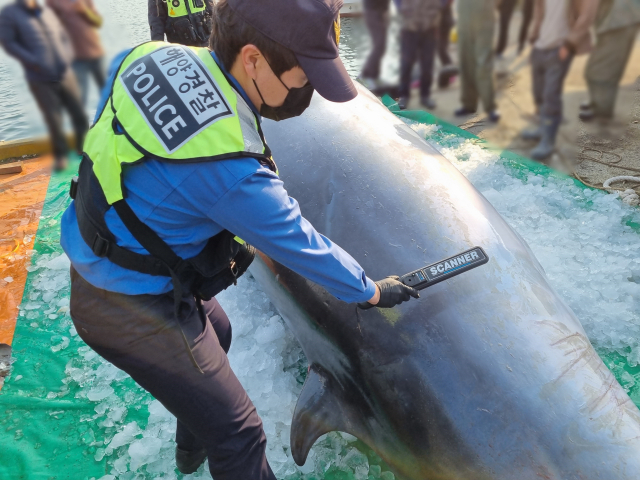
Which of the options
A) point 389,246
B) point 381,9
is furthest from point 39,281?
point 381,9

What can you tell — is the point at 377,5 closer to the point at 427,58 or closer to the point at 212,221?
the point at 427,58

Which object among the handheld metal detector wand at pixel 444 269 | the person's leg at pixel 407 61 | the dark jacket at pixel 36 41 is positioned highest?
the person's leg at pixel 407 61

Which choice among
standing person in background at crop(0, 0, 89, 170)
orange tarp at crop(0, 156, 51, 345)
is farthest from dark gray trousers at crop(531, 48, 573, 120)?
orange tarp at crop(0, 156, 51, 345)

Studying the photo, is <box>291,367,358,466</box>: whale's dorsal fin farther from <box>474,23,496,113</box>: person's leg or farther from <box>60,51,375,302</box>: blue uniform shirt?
<box>474,23,496,113</box>: person's leg

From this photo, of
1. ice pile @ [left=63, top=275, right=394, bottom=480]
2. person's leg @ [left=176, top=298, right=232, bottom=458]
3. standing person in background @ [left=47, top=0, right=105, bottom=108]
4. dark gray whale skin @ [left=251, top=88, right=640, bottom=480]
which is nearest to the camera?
standing person in background @ [left=47, top=0, right=105, bottom=108]

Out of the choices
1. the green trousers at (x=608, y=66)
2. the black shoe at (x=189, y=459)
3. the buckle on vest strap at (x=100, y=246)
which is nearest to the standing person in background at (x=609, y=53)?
the green trousers at (x=608, y=66)

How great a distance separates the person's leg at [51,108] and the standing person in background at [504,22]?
1271 mm

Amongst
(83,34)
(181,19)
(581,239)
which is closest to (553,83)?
(83,34)

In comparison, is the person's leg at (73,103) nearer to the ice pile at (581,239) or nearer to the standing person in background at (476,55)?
the standing person in background at (476,55)

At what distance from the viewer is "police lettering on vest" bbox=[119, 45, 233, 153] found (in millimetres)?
1699

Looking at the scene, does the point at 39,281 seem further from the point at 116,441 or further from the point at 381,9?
the point at 381,9

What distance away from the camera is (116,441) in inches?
121

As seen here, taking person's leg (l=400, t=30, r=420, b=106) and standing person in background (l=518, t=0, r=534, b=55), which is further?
person's leg (l=400, t=30, r=420, b=106)

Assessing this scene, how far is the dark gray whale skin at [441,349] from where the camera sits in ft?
6.77
